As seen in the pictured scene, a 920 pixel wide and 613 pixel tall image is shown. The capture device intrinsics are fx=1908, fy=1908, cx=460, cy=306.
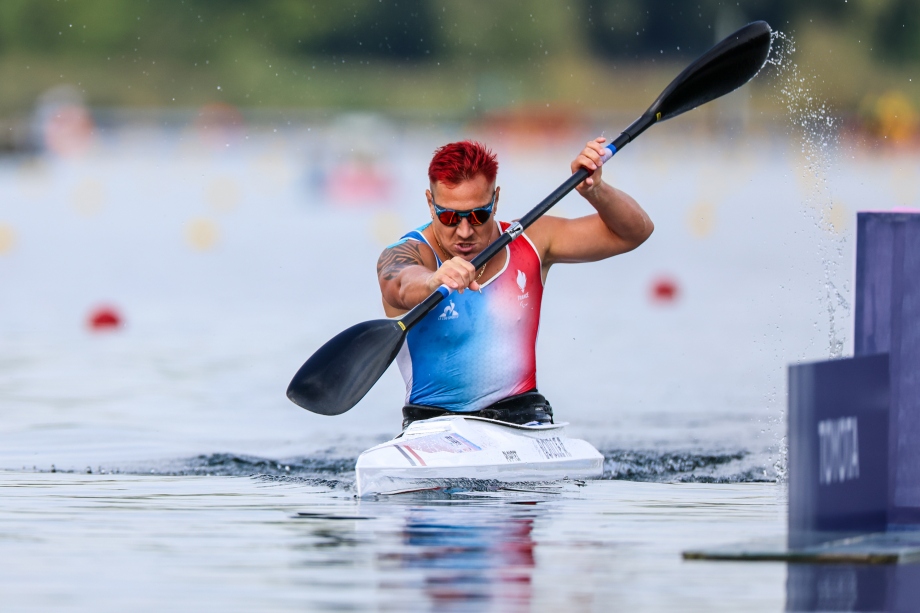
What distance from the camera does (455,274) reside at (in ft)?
23.3

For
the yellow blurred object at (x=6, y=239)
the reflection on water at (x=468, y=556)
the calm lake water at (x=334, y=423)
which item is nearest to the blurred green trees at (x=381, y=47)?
the calm lake water at (x=334, y=423)

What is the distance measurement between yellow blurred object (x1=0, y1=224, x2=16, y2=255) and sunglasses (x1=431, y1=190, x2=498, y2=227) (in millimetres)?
19680

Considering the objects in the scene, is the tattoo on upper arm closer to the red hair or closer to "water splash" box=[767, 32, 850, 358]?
the red hair

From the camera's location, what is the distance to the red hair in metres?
7.37

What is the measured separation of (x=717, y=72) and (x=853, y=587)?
13.3 feet

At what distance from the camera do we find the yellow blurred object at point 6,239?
26.8 meters

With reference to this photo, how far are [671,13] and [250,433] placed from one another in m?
61.6

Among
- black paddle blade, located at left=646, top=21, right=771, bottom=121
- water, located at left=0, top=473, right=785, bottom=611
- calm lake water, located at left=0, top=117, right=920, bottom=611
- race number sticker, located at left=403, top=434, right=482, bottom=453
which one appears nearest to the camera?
water, located at left=0, top=473, right=785, bottom=611

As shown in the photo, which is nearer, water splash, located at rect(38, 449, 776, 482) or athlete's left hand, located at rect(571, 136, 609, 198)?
athlete's left hand, located at rect(571, 136, 609, 198)

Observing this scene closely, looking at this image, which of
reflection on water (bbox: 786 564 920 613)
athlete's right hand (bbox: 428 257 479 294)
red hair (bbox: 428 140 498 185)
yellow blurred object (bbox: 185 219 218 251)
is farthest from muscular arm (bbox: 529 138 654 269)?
yellow blurred object (bbox: 185 219 218 251)

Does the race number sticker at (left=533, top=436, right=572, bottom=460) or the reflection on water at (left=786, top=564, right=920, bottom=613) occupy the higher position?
the race number sticker at (left=533, top=436, right=572, bottom=460)

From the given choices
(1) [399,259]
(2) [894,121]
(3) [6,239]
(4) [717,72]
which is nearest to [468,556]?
(1) [399,259]

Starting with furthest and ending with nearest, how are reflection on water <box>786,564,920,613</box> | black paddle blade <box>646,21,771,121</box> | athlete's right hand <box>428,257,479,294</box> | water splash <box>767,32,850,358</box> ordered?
1. water splash <box>767,32,850,358</box>
2. black paddle blade <box>646,21,771,121</box>
3. athlete's right hand <box>428,257,479,294</box>
4. reflection on water <box>786,564,920,613</box>

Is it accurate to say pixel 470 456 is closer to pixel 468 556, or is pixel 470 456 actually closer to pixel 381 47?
pixel 468 556
